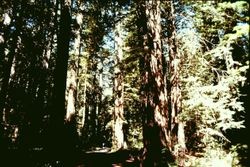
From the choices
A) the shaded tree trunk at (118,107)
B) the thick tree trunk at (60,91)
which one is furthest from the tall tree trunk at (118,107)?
the thick tree trunk at (60,91)

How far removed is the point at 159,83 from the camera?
38.4 feet

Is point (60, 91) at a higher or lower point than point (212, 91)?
higher

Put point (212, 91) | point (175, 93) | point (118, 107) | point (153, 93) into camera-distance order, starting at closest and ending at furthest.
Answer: point (153, 93) → point (212, 91) → point (175, 93) → point (118, 107)

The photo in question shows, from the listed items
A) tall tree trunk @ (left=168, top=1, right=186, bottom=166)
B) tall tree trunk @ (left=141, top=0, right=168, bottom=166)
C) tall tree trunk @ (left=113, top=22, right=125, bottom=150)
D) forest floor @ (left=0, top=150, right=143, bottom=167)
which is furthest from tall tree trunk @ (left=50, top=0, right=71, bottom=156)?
tall tree trunk @ (left=113, top=22, right=125, bottom=150)

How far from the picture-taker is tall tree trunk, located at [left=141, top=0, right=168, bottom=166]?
35.9 ft

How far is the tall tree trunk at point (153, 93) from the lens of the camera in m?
10.9

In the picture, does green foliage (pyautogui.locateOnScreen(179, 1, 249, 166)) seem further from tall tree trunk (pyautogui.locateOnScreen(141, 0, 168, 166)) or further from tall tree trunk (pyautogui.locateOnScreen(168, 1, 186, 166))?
tall tree trunk (pyautogui.locateOnScreen(141, 0, 168, 166))

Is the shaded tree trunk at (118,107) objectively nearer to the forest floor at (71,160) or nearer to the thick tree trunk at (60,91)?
the forest floor at (71,160)

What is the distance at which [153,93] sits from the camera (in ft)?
38.0

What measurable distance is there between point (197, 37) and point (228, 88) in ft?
13.3

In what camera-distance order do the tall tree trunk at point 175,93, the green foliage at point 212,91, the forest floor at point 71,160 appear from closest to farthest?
1. the green foliage at point 212,91
2. the forest floor at point 71,160
3. the tall tree trunk at point 175,93

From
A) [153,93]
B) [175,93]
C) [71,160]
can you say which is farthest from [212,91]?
[71,160]

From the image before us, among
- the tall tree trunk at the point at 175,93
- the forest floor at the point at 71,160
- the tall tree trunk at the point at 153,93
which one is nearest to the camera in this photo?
the tall tree trunk at the point at 153,93

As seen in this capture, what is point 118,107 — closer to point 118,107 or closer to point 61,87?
point 118,107
